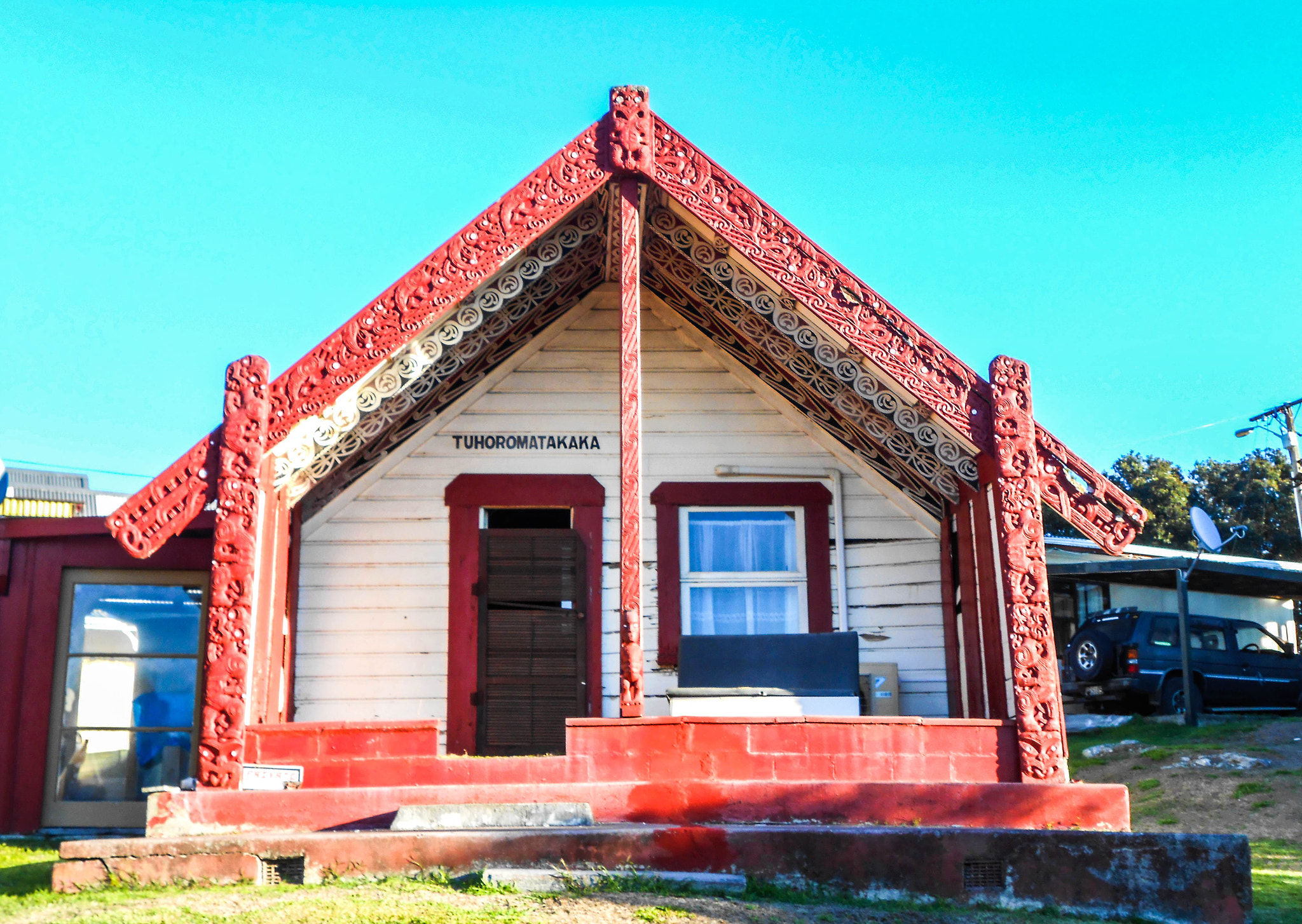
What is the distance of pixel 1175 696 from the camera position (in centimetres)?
1689

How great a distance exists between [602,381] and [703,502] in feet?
4.61

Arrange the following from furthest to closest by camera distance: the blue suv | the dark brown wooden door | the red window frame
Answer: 1. the blue suv
2. the red window frame
3. the dark brown wooden door

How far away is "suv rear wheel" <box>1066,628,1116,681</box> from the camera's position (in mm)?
16812

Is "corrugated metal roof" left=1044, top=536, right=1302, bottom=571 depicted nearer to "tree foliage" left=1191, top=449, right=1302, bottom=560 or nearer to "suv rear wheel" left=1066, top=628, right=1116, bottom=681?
"suv rear wheel" left=1066, top=628, right=1116, bottom=681

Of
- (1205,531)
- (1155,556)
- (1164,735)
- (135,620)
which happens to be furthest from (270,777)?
(1155,556)

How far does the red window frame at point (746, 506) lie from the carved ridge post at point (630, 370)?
1.93m

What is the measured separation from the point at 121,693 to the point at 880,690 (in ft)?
20.1

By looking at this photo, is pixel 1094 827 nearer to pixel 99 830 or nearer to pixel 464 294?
pixel 464 294

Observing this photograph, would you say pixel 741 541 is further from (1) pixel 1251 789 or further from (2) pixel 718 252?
(1) pixel 1251 789

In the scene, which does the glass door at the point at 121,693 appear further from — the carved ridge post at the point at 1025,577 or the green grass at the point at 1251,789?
the green grass at the point at 1251,789

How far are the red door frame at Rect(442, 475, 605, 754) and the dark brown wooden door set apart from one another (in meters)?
0.07

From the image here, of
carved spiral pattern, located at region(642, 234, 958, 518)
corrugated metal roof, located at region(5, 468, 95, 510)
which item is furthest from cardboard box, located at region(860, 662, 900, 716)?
corrugated metal roof, located at region(5, 468, 95, 510)

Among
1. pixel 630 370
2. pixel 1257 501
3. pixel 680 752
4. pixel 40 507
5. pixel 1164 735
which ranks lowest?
pixel 1164 735

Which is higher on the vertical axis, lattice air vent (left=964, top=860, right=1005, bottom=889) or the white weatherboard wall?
the white weatherboard wall
